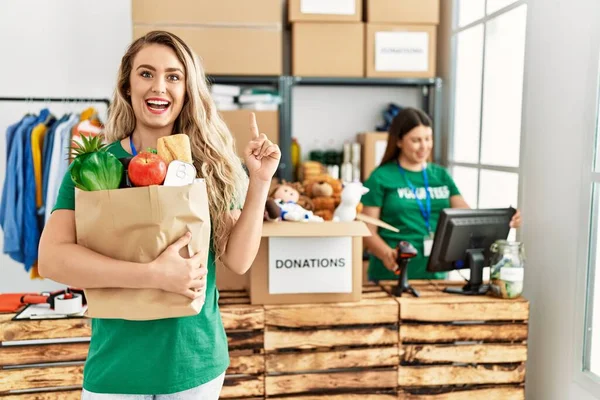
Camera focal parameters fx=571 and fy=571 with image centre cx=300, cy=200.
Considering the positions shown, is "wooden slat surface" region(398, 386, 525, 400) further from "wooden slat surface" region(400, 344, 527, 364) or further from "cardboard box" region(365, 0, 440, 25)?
"cardboard box" region(365, 0, 440, 25)

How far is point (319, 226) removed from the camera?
6.27 ft

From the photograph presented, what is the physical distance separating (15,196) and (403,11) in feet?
7.89

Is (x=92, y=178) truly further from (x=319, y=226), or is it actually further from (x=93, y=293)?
(x=319, y=226)

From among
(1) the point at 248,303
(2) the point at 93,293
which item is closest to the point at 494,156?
(1) the point at 248,303

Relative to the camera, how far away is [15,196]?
10.2 ft

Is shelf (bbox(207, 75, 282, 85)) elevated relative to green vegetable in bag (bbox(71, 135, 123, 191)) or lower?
elevated

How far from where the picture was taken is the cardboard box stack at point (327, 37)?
10.7ft

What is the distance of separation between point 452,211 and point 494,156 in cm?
98

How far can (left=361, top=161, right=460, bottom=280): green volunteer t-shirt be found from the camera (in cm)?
267

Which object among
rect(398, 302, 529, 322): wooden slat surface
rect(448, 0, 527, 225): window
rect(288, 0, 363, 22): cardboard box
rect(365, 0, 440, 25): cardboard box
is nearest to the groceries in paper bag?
rect(398, 302, 529, 322): wooden slat surface

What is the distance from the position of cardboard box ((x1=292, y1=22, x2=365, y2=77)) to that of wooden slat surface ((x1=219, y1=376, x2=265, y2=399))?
192 cm

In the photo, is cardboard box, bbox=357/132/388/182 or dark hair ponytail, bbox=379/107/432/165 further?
cardboard box, bbox=357/132/388/182

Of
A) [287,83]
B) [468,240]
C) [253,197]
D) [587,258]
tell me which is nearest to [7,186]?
[287,83]

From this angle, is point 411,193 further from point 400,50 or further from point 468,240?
point 400,50
